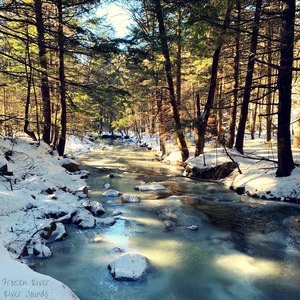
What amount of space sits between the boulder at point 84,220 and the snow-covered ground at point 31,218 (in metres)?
0.04

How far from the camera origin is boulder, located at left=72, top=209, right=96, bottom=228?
26.5 ft

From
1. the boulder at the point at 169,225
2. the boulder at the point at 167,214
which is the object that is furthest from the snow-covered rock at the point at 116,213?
the boulder at the point at 169,225

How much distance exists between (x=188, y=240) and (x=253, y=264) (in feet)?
5.53

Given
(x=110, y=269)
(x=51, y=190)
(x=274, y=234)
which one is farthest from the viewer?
(x=51, y=190)

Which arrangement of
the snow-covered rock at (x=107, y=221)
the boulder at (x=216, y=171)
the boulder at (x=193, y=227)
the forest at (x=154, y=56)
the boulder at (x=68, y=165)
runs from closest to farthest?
the forest at (x=154, y=56), the boulder at (x=193, y=227), the snow-covered rock at (x=107, y=221), the boulder at (x=216, y=171), the boulder at (x=68, y=165)

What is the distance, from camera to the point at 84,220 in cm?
820

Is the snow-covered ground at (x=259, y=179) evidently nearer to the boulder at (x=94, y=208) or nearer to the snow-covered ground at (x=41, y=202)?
the snow-covered ground at (x=41, y=202)

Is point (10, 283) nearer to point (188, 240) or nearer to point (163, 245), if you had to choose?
point (163, 245)

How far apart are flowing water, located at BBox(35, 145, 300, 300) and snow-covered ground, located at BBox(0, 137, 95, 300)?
19.4 inches

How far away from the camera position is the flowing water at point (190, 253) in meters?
5.30

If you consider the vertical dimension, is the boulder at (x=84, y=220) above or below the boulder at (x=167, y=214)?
above

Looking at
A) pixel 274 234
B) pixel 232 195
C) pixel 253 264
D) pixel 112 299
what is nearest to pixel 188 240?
pixel 253 264

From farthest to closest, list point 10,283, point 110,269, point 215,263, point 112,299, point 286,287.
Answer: point 215,263 < point 110,269 < point 286,287 < point 112,299 < point 10,283

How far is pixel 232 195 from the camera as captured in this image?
453 inches
